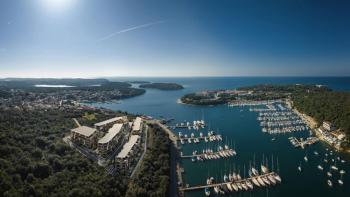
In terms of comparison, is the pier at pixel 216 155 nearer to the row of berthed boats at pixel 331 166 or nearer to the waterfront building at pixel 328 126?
the row of berthed boats at pixel 331 166

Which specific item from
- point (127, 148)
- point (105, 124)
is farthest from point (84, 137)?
point (105, 124)

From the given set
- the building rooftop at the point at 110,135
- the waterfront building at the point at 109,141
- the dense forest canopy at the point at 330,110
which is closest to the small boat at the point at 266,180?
the waterfront building at the point at 109,141

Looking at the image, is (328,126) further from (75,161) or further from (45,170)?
(45,170)

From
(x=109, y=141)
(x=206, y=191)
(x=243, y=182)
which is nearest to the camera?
(x=206, y=191)

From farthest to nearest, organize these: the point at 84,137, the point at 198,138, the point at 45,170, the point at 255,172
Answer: the point at 198,138
the point at 84,137
the point at 255,172
the point at 45,170

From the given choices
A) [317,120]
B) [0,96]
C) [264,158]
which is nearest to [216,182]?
[264,158]

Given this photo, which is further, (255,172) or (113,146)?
(113,146)

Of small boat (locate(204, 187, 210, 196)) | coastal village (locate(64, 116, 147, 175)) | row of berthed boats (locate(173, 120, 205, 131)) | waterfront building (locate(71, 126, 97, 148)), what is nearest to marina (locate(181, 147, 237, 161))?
coastal village (locate(64, 116, 147, 175))

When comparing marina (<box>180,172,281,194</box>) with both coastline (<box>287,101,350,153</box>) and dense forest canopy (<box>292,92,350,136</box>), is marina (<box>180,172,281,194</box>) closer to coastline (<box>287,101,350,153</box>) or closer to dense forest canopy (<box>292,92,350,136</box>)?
coastline (<box>287,101,350,153</box>)
